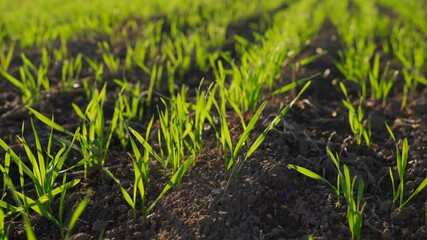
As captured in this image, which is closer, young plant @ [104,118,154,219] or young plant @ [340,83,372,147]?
young plant @ [104,118,154,219]

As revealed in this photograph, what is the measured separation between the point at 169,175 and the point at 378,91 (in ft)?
4.10

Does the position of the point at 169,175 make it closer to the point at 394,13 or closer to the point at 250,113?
the point at 250,113

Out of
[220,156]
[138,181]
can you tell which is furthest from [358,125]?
[138,181]

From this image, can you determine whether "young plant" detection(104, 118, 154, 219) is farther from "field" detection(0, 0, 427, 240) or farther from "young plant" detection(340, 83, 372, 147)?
"young plant" detection(340, 83, 372, 147)

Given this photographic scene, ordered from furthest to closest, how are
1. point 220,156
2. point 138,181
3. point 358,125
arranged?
point 358,125, point 220,156, point 138,181

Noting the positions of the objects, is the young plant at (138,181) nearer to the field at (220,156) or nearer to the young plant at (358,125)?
the field at (220,156)

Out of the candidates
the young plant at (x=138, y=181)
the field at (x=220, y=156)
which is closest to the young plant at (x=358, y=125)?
the field at (x=220, y=156)

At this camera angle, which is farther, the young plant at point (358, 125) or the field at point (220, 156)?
the young plant at point (358, 125)

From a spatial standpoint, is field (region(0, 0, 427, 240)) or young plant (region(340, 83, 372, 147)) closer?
field (region(0, 0, 427, 240))

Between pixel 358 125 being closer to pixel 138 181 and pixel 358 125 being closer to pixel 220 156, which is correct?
pixel 220 156

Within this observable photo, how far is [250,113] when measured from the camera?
209 centimetres

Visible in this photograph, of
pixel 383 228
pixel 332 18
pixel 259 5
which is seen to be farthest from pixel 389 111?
pixel 259 5

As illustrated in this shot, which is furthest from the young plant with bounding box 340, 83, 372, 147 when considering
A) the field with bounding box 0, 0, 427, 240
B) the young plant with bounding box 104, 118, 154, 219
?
the young plant with bounding box 104, 118, 154, 219

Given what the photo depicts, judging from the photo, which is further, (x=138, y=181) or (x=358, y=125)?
(x=358, y=125)
